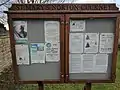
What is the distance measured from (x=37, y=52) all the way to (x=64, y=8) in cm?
81

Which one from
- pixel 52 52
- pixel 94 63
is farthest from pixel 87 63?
pixel 52 52

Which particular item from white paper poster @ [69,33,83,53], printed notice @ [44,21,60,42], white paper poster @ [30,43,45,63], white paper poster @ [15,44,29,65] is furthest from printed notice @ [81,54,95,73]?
white paper poster @ [15,44,29,65]

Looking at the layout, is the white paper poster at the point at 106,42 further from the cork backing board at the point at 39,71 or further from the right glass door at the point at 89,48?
the cork backing board at the point at 39,71

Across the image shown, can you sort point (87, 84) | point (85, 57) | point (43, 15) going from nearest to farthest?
point (43, 15), point (85, 57), point (87, 84)

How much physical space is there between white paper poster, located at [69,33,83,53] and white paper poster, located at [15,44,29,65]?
0.70 meters

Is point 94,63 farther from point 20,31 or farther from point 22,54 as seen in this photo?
point 20,31

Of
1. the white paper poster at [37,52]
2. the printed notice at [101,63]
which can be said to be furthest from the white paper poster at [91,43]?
the white paper poster at [37,52]

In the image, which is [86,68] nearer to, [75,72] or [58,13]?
[75,72]

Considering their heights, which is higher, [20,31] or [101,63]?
[20,31]

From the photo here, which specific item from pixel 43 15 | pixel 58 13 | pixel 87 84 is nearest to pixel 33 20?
pixel 43 15

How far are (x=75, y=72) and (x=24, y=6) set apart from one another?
4.31 ft

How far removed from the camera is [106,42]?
3004 millimetres

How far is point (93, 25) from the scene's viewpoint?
297cm

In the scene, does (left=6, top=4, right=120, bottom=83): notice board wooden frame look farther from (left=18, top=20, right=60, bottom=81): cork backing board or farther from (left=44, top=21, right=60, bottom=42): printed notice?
(left=18, top=20, right=60, bottom=81): cork backing board
